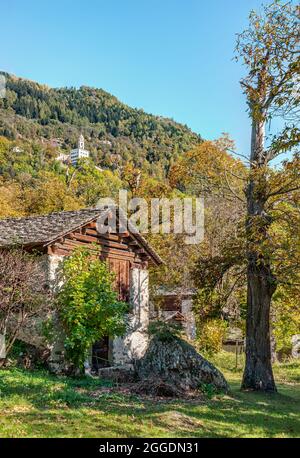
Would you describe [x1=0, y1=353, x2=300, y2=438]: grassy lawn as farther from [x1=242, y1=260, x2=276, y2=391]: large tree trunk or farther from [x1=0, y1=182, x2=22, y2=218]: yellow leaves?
[x1=0, y1=182, x2=22, y2=218]: yellow leaves

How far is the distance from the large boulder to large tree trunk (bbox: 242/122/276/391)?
1603 millimetres

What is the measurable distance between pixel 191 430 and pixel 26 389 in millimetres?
4658

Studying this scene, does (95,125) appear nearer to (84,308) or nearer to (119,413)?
(84,308)

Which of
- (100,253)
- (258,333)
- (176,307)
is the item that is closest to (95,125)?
(176,307)

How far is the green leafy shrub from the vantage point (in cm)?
1453

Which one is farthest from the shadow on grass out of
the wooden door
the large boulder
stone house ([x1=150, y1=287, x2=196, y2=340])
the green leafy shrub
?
stone house ([x1=150, y1=287, x2=196, y2=340])

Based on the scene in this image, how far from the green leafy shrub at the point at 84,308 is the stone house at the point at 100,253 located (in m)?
0.47

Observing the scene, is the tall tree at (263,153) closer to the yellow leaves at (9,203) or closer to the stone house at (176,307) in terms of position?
the stone house at (176,307)

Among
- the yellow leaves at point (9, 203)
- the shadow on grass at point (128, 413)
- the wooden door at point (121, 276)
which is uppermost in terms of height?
the yellow leaves at point (9, 203)

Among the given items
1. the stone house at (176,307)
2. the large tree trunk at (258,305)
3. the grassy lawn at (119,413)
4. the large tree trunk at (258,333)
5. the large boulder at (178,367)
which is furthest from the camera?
the stone house at (176,307)

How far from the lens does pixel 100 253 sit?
17453 millimetres

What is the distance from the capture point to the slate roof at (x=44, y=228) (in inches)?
595

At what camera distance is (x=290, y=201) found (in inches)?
582

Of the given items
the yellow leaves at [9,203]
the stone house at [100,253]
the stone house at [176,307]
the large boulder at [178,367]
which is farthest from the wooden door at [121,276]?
the yellow leaves at [9,203]
